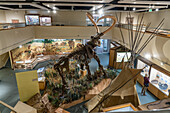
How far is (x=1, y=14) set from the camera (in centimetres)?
1411

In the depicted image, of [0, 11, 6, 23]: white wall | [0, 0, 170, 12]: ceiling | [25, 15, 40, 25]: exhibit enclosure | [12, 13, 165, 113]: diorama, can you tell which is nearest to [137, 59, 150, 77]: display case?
[12, 13, 165, 113]: diorama

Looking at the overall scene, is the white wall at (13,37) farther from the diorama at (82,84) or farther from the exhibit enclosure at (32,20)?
the diorama at (82,84)

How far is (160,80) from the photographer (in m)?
6.43

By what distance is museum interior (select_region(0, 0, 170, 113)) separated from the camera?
2.99 meters

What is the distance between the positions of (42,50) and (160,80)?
11079 mm

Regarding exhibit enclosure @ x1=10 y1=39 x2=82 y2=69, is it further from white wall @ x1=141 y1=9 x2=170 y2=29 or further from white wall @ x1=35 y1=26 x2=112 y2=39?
white wall @ x1=141 y1=9 x2=170 y2=29

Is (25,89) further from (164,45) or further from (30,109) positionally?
(164,45)

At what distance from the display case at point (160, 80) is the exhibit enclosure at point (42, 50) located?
723 centimetres

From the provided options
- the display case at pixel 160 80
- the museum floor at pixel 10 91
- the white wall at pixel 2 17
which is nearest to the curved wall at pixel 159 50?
the display case at pixel 160 80

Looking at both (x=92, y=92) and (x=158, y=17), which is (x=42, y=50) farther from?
(x=158, y=17)

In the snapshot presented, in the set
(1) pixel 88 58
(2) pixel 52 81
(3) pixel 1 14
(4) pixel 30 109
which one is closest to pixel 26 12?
(3) pixel 1 14

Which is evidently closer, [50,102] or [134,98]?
[134,98]

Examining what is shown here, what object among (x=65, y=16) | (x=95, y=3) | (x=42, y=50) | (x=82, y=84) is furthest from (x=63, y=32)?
(x=82, y=84)

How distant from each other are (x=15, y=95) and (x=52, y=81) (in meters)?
2.09
